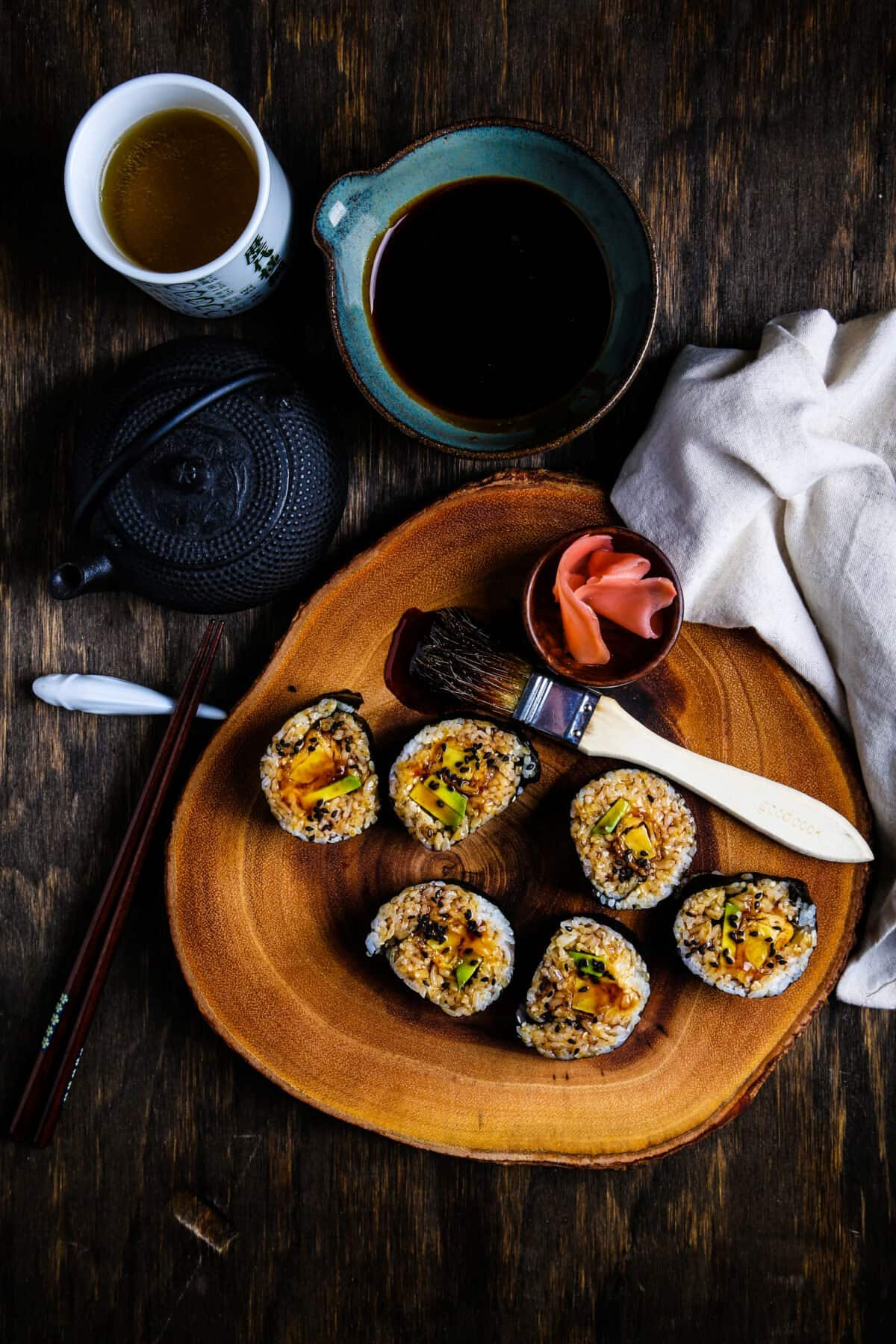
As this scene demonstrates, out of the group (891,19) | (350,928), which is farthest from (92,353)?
(891,19)

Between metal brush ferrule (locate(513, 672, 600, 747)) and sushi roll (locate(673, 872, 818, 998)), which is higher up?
metal brush ferrule (locate(513, 672, 600, 747))

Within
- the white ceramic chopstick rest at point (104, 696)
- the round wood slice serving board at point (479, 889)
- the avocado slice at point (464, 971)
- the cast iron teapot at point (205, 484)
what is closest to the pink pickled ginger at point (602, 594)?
the round wood slice serving board at point (479, 889)

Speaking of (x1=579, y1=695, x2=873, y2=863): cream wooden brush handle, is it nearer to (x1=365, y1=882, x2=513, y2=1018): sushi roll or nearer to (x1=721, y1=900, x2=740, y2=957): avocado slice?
(x1=721, y1=900, x2=740, y2=957): avocado slice

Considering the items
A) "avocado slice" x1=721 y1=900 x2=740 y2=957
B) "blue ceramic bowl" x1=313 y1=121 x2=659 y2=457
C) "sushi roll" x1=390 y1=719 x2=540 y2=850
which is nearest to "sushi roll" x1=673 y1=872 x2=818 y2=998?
"avocado slice" x1=721 y1=900 x2=740 y2=957

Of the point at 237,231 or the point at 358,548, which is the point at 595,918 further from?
the point at 237,231

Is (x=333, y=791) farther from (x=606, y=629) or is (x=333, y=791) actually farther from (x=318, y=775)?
(x=606, y=629)

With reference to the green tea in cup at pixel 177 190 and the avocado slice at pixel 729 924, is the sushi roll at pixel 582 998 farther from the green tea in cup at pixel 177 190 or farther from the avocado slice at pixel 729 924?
the green tea in cup at pixel 177 190

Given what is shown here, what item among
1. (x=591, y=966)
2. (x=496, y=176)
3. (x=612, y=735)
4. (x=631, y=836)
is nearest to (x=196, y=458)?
(x=496, y=176)
